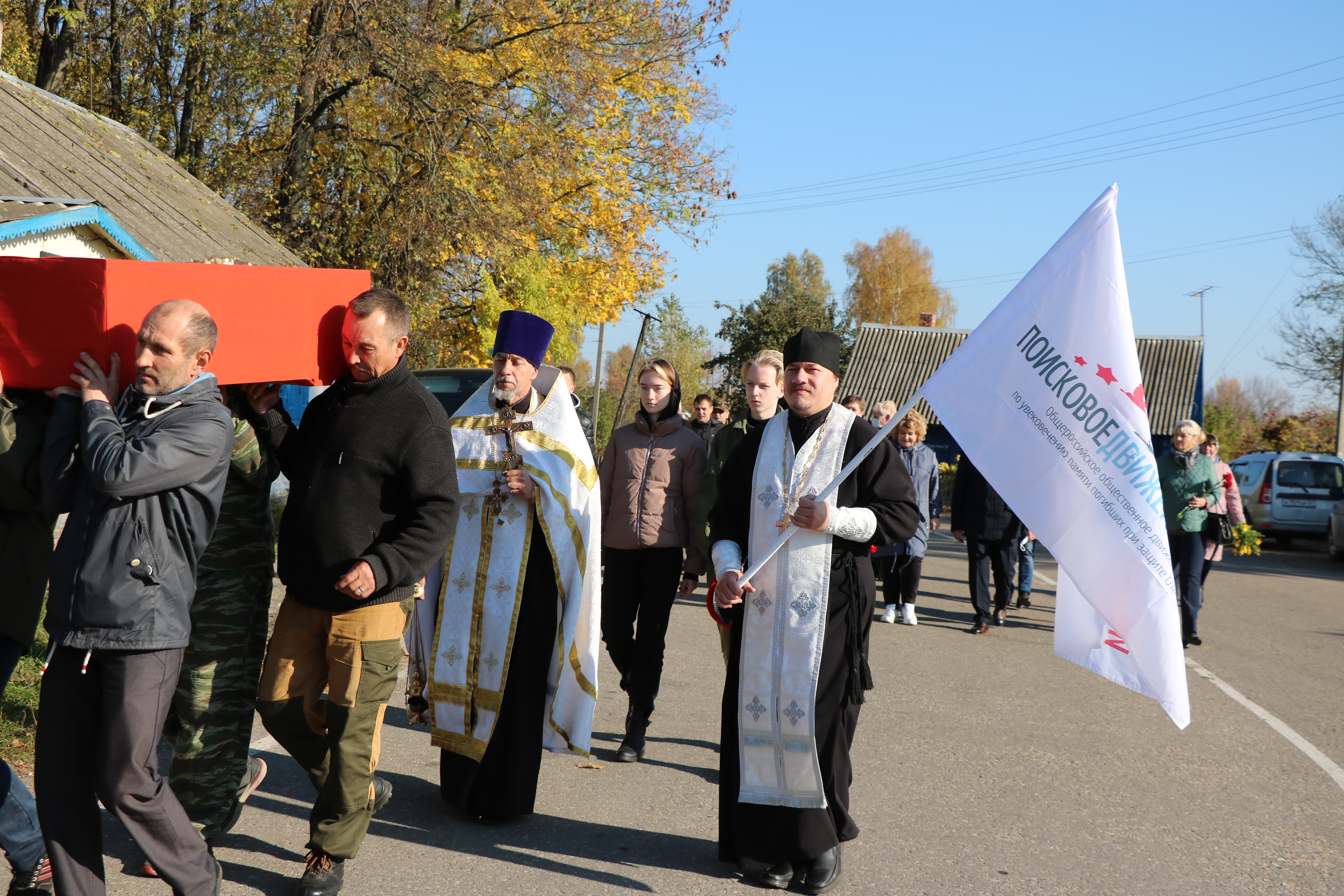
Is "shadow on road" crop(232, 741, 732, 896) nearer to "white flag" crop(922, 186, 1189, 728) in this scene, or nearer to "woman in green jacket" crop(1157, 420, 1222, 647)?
"white flag" crop(922, 186, 1189, 728)

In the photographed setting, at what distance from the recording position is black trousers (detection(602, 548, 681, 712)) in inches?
227

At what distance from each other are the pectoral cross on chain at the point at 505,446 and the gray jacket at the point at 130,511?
159 centimetres

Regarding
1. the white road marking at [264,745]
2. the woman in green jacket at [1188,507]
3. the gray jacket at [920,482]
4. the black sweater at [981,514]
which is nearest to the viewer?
the white road marking at [264,745]

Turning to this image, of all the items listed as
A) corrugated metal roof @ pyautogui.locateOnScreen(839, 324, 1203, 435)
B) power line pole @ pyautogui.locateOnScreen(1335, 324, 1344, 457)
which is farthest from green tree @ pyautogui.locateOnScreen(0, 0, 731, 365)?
power line pole @ pyautogui.locateOnScreen(1335, 324, 1344, 457)

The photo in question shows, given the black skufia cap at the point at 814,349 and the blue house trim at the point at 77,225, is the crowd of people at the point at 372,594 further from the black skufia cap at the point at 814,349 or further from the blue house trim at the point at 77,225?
Result: the blue house trim at the point at 77,225

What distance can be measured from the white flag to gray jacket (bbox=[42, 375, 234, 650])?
248 centimetres

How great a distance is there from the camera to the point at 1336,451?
31.8 metres

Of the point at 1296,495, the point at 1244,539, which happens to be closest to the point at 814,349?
the point at 1244,539

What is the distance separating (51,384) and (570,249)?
18.7 m

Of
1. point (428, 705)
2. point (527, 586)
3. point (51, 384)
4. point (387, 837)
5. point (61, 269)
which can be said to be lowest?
point (387, 837)

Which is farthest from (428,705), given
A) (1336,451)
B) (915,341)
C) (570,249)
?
(915,341)

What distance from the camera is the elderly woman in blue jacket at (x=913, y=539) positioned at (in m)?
9.77

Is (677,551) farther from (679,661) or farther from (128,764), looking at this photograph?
(128,764)

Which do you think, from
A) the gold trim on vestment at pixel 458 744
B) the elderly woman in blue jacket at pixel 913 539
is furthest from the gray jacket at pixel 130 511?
the elderly woman in blue jacket at pixel 913 539
